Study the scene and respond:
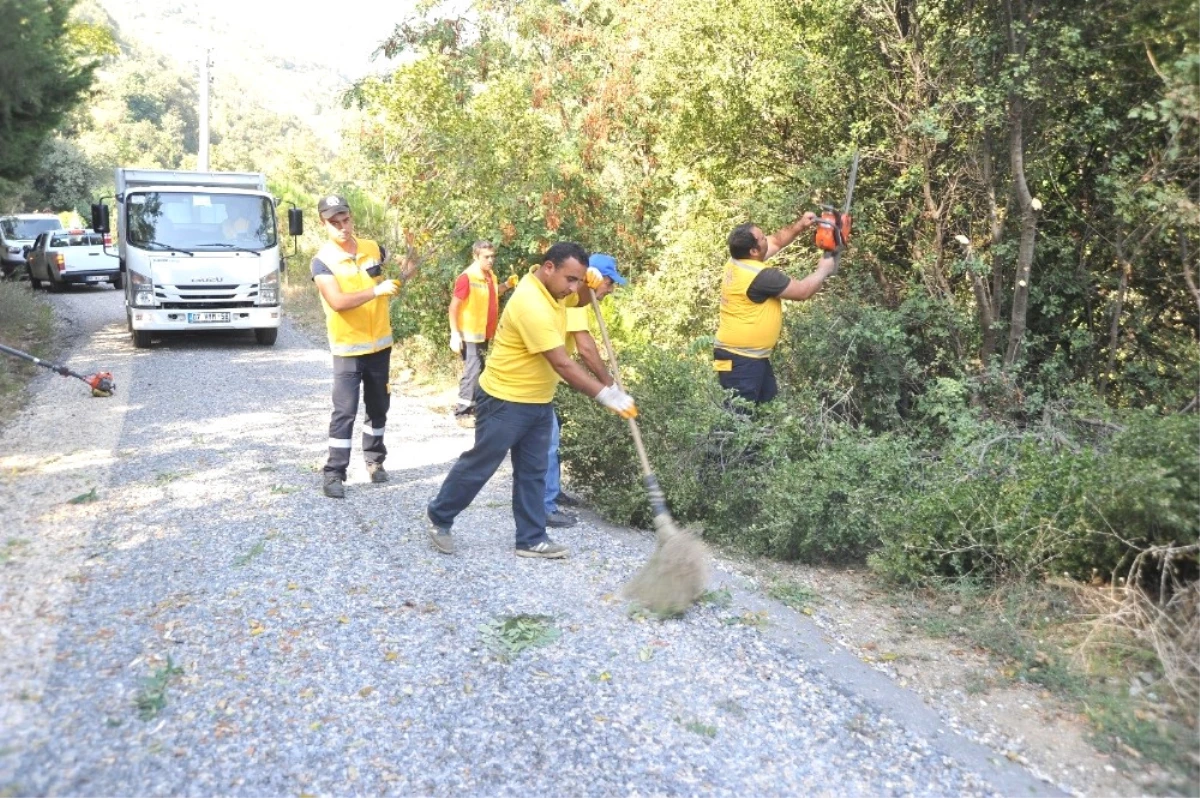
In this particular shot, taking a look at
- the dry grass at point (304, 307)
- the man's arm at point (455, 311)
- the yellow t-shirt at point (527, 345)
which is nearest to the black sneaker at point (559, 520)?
the yellow t-shirt at point (527, 345)

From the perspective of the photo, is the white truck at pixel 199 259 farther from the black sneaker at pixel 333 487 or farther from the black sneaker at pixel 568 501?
the black sneaker at pixel 568 501

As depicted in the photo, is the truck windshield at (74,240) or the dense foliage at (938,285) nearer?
the dense foliage at (938,285)

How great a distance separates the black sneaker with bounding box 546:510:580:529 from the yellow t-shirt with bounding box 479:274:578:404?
123 centimetres

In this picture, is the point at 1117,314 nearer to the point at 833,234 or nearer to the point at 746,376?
the point at 833,234

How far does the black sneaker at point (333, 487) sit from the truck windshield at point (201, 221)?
826 cm

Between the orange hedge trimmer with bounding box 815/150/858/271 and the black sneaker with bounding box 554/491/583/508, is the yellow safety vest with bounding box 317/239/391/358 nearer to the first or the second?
the black sneaker with bounding box 554/491/583/508

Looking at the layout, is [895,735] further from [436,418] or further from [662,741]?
[436,418]

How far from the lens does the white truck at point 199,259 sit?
13.3m

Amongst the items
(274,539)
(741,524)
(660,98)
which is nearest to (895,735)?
(741,524)

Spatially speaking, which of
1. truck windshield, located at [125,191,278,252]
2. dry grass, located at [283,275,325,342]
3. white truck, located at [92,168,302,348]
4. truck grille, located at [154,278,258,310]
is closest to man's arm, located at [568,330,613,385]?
white truck, located at [92,168,302,348]

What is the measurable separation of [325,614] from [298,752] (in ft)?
4.04

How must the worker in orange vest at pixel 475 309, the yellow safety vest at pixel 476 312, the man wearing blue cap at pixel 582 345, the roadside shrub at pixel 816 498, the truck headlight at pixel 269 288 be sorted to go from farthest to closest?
the truck headlight at pixel 269 288
the yellow safety vest at pixel 476 312
the worker in orange vest at pixel 475 309
the roadside shrub at pixel 816 498
the man wearing blue cap at pixel 582 345

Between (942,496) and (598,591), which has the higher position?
(942,496)

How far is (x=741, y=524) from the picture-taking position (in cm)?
623
